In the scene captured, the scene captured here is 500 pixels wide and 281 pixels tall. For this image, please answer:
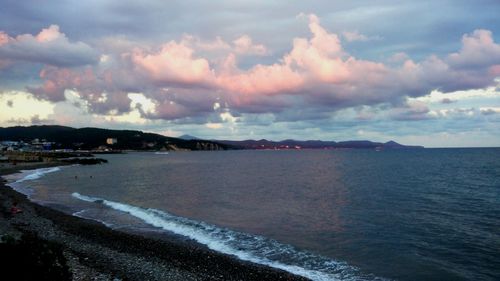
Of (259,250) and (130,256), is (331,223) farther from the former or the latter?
(130,256)

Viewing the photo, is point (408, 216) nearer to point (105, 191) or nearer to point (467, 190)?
point (467, 190)

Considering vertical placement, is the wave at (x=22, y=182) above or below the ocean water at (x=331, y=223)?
below

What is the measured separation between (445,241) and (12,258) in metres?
28.0

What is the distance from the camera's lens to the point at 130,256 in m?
23.7

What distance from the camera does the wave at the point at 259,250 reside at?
22.9m

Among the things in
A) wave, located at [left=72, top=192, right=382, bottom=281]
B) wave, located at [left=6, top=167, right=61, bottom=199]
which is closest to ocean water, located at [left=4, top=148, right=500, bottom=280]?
wave, located at [left=72, top=192, right=382, bottom=281]

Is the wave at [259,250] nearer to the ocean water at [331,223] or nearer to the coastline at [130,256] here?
the ocean water at [331,223]

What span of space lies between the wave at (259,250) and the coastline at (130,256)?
1.31 meters

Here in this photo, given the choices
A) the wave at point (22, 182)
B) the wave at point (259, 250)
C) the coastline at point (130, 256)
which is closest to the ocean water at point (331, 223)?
the wave at point (259, 250)

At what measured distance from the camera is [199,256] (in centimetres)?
2481

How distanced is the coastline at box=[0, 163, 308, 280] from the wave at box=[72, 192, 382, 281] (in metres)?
1.31

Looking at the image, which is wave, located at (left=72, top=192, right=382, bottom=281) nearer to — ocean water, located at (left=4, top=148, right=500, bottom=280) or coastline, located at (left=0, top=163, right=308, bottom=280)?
ocean water, located at (left=4, top=148, right=500, bottom=280)

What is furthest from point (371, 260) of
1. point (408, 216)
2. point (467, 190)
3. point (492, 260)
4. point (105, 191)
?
point (105, 191)

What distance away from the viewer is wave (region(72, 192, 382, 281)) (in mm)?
22906
